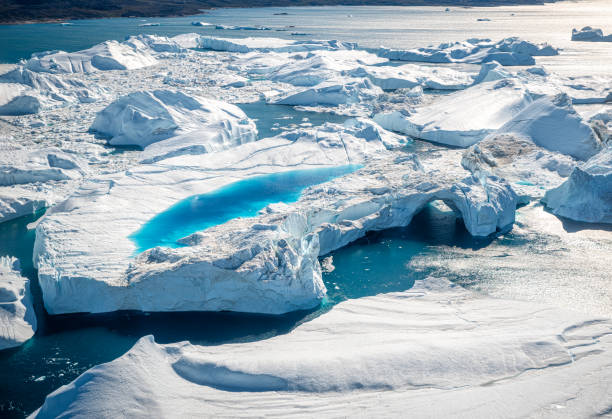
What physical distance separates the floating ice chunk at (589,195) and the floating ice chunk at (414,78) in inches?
358

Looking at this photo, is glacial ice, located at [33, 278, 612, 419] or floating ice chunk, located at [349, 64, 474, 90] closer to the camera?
glacial ice, located at [33, 278, 612, 419]

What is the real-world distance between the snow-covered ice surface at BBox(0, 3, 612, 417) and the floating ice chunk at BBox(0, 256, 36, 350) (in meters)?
0.25

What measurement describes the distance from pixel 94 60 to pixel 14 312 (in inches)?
637

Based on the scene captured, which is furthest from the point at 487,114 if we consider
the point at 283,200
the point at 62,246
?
the point at 62,246

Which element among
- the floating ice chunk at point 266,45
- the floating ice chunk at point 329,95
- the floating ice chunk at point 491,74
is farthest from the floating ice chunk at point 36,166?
the floating ice chunk at point 266,45

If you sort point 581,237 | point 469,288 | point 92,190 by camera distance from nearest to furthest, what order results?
1. point 469,288
2. point 581,237
3. point 92,190

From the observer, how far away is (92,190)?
26.5 feet

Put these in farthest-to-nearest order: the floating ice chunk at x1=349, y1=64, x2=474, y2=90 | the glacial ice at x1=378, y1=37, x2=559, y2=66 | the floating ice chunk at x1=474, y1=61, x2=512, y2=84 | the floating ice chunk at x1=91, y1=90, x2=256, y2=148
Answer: the glacial ice at x1=378, y1=37, x2=559, y2=66
the floating ice chunk at x1=349, y1=64, x2=474, y2=90
the floating ice chunk at x1=474, y1=61, x2=512, y2=84
the floating ice chunk at x1=91, y1=90, x2=256, y2=148

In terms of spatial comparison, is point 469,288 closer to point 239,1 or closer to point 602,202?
point 602,202

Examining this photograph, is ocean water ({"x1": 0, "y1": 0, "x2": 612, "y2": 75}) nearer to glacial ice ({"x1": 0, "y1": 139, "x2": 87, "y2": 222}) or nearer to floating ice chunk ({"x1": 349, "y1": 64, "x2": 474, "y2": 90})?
floating ice chunk ({"x1": 349, "y1": 64, "x2": 474, "y2": 90})

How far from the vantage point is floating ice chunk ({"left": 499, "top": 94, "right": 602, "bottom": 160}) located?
985 centimetres

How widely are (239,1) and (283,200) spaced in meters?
48.0

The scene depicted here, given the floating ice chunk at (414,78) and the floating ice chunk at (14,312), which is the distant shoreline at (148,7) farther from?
the floating ice chunk at (14,312)

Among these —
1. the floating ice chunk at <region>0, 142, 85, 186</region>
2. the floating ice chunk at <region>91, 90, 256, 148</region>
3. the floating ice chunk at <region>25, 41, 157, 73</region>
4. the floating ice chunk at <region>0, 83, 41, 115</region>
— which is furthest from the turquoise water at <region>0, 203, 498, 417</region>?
the floating ice chunk at <region>25, 41, 157, 73</region>
